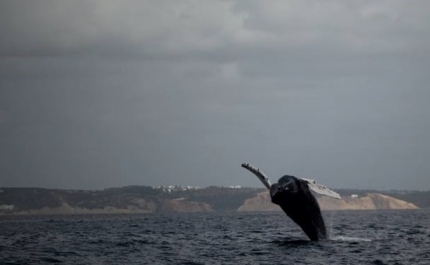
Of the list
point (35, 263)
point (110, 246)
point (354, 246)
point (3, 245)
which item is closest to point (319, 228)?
point (354, 246)

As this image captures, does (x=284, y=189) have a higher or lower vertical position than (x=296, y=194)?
higher

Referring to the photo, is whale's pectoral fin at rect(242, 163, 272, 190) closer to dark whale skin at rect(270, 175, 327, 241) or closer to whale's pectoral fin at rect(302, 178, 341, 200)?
dark whale skin at rect(270, 175, 327, 241)

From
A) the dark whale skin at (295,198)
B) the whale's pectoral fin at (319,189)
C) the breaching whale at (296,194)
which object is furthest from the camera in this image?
the dark whale skin at (295,198)

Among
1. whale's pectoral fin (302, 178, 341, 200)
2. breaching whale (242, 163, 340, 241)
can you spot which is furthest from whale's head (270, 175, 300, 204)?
whale's pectoral fin (302, 178, 341, 200)

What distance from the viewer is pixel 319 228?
Answer: 51.0 metres

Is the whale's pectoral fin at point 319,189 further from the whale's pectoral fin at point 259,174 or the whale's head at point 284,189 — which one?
the whale's pectoral fin at point 259,174

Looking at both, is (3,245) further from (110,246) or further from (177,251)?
(177,251)

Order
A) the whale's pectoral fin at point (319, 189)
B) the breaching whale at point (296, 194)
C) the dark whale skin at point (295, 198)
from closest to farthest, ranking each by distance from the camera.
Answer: the whale's pectoral fin at point (319, 189) → the breaching whale at point (296, 194) → the dark whale skin at point (295, 198)

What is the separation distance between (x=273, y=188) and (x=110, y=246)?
54.2 feet

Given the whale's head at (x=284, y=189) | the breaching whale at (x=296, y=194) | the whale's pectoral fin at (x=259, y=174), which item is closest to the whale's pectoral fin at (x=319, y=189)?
the breaching whale at (x=296, y=194)

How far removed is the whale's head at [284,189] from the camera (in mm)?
43562

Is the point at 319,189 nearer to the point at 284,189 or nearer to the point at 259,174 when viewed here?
the point at 284,189

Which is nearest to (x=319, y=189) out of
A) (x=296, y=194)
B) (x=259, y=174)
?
(x=296, y=194)

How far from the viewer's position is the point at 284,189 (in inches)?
1714
